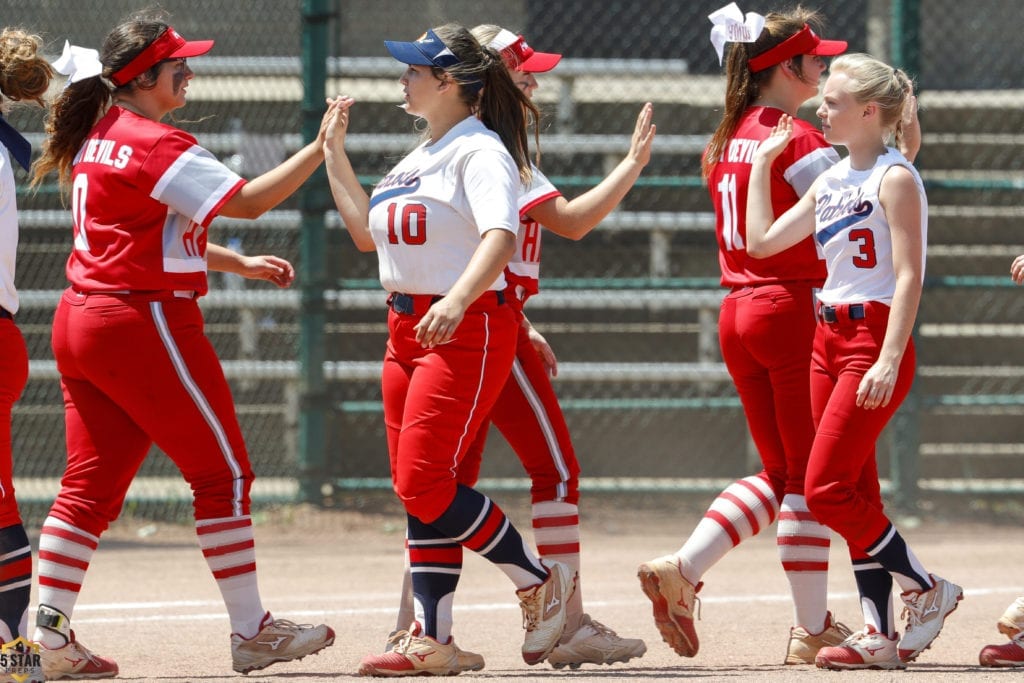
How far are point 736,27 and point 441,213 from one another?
1.30 m

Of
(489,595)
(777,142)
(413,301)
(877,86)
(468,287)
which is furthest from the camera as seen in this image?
(489,595)

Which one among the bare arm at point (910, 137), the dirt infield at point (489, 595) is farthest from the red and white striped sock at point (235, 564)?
the bare arm at point (910, 137)

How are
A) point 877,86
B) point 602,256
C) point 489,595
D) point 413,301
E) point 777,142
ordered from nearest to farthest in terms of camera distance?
point 413,301, point 877,86, point 777,142, point 489,595, point 602,256

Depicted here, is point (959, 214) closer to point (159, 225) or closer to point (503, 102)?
point (503, 102)

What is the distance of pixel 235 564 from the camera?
4293 millimetres

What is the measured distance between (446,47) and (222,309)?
4.96 metres

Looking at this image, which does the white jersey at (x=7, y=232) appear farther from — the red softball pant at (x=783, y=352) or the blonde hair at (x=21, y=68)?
the red softball pant at (x=783, y=352)

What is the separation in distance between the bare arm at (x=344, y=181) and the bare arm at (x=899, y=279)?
4.77 feet

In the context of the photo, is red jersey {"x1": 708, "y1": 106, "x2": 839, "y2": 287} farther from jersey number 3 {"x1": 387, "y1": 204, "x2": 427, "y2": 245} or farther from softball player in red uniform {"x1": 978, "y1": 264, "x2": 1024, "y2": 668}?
jersey number 3 {"x1": 387, "y1": 204, "x2": 427, "y2": 245}

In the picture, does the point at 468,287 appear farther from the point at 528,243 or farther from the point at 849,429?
the point at 849,429

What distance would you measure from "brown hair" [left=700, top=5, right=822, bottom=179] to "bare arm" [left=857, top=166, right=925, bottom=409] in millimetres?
735

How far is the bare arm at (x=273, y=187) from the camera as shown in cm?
421

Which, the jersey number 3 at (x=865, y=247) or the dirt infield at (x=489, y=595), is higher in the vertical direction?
the jersey number 3 at (x=865, y=247)

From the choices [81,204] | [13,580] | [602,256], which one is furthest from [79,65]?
[602,256]
